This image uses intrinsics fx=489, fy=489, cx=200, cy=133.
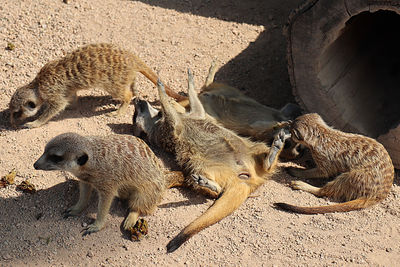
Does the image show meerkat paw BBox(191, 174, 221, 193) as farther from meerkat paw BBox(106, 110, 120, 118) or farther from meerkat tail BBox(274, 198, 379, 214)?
meerkat paw BBox(106, 110, 120, 118)

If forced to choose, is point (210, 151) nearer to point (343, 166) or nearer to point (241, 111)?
point (241, 111)

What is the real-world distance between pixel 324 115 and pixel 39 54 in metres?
2.40

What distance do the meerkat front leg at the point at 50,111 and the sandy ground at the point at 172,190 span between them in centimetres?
6

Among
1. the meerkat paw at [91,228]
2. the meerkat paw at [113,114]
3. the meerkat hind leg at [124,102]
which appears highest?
the meerkat hind leg at [124,102]

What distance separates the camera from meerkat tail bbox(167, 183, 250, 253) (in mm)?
2705

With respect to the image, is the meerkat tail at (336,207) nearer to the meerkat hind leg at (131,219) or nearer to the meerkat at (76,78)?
the meerkat hind leg at (131,219)

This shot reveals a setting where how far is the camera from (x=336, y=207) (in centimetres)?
304

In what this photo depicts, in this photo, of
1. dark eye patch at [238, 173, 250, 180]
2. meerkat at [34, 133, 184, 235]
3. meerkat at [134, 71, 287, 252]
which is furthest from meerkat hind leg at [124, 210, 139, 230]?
dark eye patch at [238, 173, 250, 180]

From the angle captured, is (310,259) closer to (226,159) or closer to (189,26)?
(226,159)

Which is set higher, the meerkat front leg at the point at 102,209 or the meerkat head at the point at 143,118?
the meerkat head at the point at 143,118

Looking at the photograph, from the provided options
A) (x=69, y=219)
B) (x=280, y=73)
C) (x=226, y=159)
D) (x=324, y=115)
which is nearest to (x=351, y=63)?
(x=324, y=115)

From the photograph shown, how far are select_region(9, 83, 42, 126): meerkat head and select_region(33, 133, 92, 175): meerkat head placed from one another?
1.04m

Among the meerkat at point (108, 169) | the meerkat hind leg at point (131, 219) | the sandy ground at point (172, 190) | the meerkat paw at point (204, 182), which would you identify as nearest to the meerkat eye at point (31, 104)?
the sandy ground at point (172, 190)

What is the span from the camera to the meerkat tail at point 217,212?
271 cm
